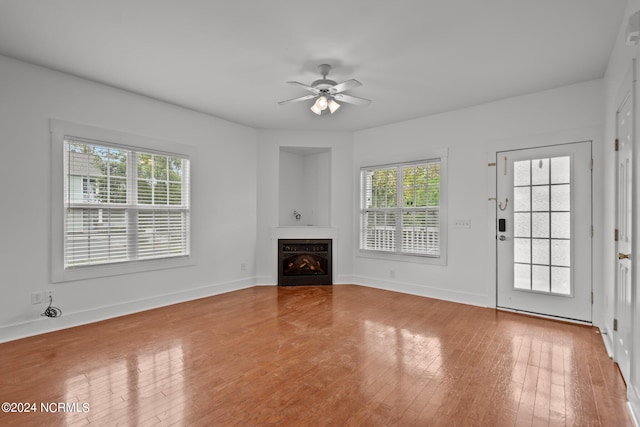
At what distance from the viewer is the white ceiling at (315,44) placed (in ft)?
7.91

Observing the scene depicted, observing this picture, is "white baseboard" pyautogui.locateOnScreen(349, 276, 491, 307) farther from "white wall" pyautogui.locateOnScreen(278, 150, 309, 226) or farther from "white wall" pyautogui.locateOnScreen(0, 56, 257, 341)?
"white wall" pyautogui.locateOnScreen(0, 56, 257, 341)

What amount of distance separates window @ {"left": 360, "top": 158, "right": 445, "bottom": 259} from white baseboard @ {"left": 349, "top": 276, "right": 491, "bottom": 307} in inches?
19.9

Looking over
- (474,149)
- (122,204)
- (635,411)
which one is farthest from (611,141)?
(122,204)

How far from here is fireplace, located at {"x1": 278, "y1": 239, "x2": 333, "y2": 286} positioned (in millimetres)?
5625

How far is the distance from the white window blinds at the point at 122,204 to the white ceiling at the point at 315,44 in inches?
34.3

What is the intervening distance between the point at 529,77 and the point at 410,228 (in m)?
2.52

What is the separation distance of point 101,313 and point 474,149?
5.17 metres

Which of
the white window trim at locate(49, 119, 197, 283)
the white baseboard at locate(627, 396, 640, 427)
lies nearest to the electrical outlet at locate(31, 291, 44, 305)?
the white window trim at locate(49, 119, 197, 283)

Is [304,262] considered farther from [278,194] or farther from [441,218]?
[441,218]

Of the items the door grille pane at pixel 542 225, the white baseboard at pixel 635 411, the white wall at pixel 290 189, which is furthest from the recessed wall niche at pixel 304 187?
the white baseboard at pixel 635 411

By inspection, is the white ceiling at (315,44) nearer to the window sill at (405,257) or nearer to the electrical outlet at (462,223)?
the electrical outlet at (462,223)

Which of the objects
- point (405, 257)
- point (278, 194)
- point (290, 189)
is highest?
point (290, 189)

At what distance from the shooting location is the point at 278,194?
579 cm

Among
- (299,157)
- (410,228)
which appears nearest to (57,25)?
(299,157)
